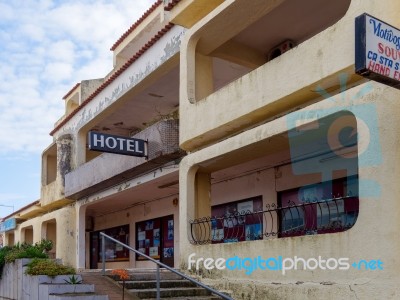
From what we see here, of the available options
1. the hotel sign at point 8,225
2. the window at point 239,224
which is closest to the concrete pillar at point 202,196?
the window at point 239,224

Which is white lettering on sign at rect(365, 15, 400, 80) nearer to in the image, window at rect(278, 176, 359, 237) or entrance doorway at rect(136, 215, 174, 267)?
window at rect(278, 176, 359, 237)

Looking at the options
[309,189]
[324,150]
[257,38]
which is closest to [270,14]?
[257,38]

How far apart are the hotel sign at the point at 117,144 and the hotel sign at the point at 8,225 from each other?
15830mm

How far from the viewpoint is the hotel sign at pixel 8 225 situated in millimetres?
28094

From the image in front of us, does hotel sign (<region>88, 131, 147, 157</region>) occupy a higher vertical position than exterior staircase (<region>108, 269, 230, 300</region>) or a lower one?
higher

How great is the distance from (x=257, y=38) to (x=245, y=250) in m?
4.99

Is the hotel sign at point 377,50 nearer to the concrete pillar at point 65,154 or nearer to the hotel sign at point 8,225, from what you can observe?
the concrete pillar at point 65,154

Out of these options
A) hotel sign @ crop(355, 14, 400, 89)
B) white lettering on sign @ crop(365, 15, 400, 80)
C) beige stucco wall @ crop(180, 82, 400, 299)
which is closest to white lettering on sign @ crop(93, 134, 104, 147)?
beige stucco wall @ crop(180, 82, 400, 299)

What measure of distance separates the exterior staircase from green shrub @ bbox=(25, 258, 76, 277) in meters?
0.86

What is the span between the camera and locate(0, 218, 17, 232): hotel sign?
92.2ft

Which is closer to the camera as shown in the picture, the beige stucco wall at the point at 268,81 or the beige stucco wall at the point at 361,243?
the beige stucco wall at the point at 361,243

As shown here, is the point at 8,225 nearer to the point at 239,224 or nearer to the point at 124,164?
the point at 124,164

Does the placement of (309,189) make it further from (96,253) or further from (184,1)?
(96,253)

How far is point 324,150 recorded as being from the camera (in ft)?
36.2
